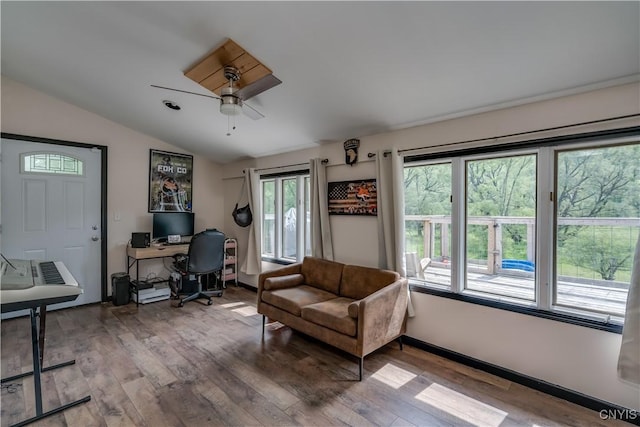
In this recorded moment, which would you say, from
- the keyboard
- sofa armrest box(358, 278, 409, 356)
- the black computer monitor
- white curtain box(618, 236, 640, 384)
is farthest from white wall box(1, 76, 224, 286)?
white curtain box(618, 236, 640, 384)

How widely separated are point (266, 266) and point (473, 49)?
3883mm

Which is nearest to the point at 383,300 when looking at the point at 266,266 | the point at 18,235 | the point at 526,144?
the point at 526,144

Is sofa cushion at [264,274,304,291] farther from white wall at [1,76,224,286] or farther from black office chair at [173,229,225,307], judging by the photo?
white wall at [1,76,224,286]

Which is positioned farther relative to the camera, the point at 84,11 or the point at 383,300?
the point at 383,300

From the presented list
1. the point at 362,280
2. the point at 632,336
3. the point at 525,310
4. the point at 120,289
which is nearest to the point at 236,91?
the point at 362,280

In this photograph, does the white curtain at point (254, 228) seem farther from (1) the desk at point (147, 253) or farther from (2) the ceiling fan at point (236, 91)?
(2) the ceiling fan at point (236, 91)

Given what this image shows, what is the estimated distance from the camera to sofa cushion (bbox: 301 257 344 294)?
3.31 meters

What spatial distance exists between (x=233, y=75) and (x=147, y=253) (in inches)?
113

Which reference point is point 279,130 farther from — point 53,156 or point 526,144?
point 53,156

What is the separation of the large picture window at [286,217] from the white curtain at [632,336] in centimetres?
315

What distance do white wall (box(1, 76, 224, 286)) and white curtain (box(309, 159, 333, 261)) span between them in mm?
2545

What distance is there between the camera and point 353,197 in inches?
137

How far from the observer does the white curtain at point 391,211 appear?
2941mm

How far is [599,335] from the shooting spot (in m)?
2.03
